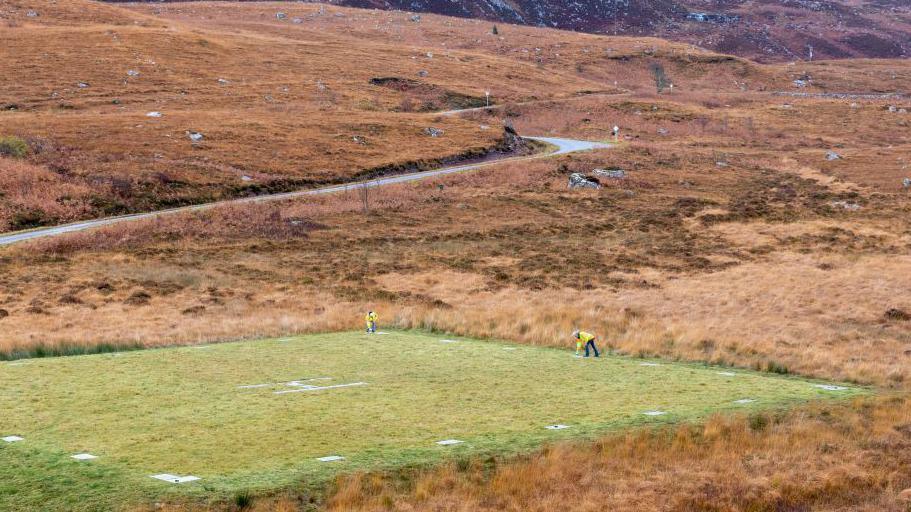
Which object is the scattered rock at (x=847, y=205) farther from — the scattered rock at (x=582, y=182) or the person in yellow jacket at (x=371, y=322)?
the person in yellow jacket at (x=371, y=322)

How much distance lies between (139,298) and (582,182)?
46253 mm

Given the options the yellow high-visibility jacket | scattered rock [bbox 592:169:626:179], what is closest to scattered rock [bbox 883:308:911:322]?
the yellow high-visibility jacket

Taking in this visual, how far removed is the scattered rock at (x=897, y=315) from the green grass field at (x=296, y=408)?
13898 mm

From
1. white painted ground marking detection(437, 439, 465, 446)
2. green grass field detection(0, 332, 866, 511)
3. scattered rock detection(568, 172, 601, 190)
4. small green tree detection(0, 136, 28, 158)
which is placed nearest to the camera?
green grass field detection(0, 332, 866, 511)

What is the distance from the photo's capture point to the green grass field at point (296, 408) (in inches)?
560

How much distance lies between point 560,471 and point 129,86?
339 ft

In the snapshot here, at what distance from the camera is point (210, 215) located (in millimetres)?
60531

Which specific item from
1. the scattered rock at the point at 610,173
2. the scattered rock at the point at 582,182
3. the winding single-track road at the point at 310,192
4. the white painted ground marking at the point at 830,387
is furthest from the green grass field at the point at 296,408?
the scattered rock at the point at 610,173

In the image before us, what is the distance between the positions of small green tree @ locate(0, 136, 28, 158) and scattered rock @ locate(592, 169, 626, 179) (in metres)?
45.3

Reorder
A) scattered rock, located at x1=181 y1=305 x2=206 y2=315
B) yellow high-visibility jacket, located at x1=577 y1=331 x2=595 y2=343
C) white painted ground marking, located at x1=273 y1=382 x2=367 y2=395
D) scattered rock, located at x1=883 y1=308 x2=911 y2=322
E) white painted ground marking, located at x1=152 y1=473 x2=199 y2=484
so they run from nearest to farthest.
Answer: white painted ground marking, located at x1=152 y1=473 x2=199 y2=484 < white painted ground marking, located at x1=273 y1=382 x2=367 y2=395 < yellow high-visibility jacket, located at x1=577 y1=331 x2=595 y2=343 < scattered rock, located at x1=883 y1=308 x2=911 y2=322 < scattered rock, located at x1=181 y1=305 x2=206 y2=315

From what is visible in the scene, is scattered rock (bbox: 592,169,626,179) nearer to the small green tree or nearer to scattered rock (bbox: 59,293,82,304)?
the small green tree

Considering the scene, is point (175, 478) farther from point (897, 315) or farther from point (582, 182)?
point (582, 182)

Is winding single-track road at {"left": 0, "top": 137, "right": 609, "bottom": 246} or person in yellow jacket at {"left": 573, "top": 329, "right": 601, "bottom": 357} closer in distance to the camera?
person in yellow jacket at {"left": 573, "top": 329, "right": 601, "bottom": 357}

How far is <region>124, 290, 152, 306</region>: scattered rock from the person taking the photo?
125 feet
